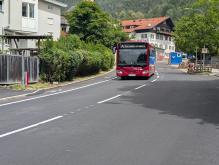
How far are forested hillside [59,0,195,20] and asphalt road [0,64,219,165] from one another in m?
150

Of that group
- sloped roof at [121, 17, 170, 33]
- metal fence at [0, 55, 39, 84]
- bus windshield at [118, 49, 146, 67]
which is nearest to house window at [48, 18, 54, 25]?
bus windshield at [118, 49, 146, 67]

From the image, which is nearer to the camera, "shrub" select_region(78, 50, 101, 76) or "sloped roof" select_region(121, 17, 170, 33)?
"shrub" select_region(78, 50, 101, 76)

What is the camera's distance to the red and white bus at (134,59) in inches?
1494

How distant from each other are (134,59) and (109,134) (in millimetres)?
27446

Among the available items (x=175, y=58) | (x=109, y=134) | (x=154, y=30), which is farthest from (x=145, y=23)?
(x=109, y=134)

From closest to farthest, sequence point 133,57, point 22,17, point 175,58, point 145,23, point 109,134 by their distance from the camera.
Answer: point 109,134 → point 133,57 → point 22,17 → point 175,58 → point 145,23

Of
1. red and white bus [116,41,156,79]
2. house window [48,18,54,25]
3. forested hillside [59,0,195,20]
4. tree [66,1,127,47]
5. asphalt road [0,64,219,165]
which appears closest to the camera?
asphalt road [0,64,219,165]

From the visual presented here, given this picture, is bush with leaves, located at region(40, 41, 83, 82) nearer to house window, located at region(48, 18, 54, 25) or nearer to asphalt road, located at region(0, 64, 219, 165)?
asphalt road, located at region(0, 64, 219, 165)

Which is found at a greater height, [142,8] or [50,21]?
[142,8]

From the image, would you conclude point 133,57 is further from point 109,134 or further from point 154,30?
point 154,30

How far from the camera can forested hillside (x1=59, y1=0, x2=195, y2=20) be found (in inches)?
6713

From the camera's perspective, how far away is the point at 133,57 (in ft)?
125

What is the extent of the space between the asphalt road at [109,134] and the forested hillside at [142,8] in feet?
492

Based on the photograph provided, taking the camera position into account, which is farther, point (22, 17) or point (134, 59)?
point (22, 17)
